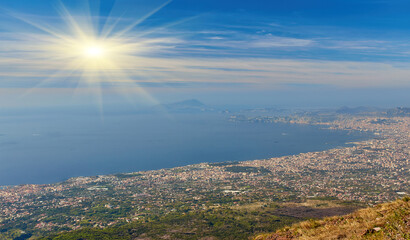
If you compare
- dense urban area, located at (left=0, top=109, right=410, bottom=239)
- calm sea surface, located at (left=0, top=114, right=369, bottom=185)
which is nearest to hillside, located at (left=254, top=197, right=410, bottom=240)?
dense urban area, located at (left=0, top=109, right=410, bottom=239)

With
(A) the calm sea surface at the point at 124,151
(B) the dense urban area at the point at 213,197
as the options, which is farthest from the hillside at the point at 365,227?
(A) the calm sea surface at the point at 124,151

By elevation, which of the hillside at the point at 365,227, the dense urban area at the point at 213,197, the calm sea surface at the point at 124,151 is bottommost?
the calm sea surface at the point at 124,151

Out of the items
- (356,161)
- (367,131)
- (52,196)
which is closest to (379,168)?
(356,161)

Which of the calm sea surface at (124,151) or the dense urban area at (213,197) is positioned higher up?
the dense urban area at (213,197)

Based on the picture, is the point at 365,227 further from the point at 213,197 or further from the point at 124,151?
the point at 124,151

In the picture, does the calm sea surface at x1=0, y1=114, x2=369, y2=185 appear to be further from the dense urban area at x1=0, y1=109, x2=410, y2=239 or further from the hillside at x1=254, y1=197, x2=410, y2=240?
the hillside at x1=254, y1=197, x2=410, y2=240

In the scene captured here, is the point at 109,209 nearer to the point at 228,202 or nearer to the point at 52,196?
the point at 52,196

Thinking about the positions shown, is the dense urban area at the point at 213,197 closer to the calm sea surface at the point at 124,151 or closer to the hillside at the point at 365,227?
the hillside at the point at 365,227
